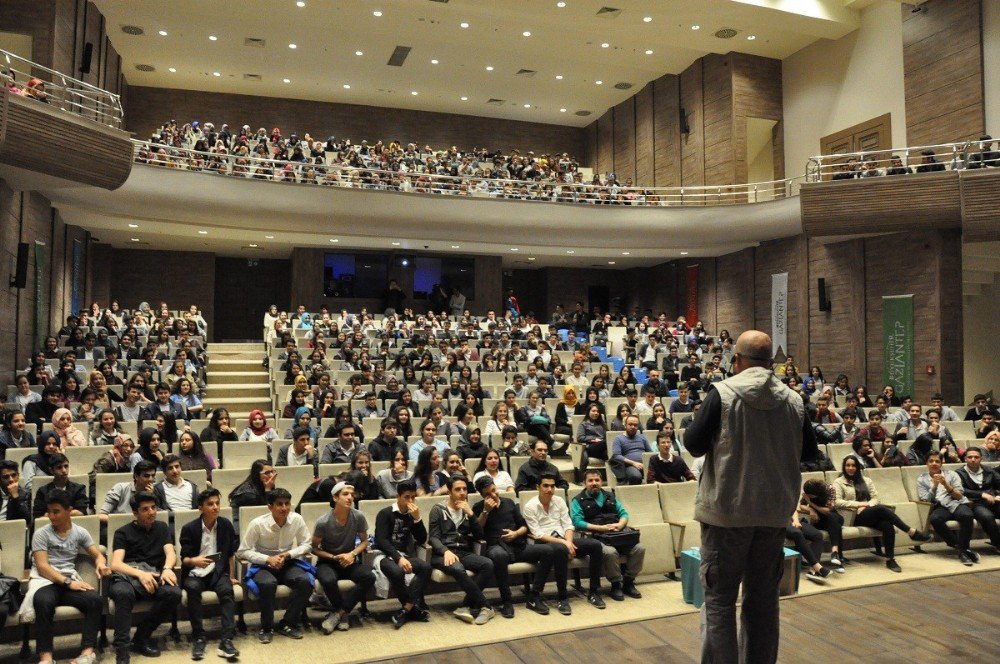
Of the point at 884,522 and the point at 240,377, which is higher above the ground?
the point at 240,377

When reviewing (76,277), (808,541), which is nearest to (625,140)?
(76,277)

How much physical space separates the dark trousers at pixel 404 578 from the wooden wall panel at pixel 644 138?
48.4 ft

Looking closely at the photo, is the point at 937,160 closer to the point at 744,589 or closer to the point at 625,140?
the point at 625,140

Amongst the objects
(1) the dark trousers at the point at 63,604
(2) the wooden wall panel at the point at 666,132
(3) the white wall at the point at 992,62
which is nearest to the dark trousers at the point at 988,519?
(1) the dark trousers at the point at 63,604

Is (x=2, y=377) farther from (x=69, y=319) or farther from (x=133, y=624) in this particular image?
(x=133, y=624)

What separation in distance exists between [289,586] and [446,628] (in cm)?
95

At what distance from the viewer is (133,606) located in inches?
163

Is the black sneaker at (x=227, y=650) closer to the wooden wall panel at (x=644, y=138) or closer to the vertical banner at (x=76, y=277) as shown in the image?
the vertical banner at (x=76, y=277)

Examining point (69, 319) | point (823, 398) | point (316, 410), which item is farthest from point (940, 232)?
point (69, 319)

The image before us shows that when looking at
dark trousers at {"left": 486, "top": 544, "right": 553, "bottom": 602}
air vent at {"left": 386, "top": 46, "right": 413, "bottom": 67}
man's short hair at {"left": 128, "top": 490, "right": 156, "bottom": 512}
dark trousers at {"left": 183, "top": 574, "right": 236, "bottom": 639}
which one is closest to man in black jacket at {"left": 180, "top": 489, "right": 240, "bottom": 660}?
dark trousers at {"left": 183, "top": 574, "right": 236, "bottom": 639}

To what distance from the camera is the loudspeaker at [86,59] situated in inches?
488

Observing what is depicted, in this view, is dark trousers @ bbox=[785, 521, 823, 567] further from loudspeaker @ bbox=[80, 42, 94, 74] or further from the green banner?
loudspeaker @ bbox=[80, 42, 94, 74]

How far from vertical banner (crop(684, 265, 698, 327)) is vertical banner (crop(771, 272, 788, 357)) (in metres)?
2.41

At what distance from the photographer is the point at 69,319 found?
1102cm
